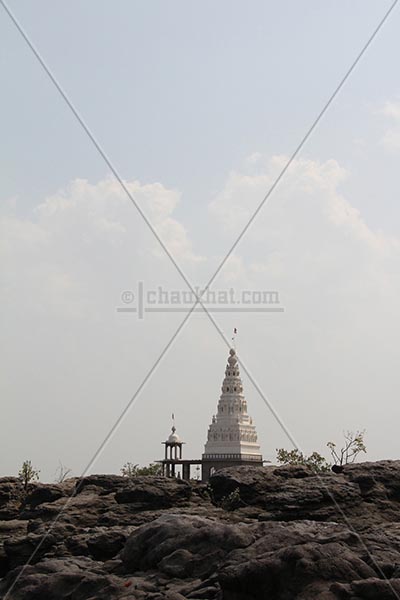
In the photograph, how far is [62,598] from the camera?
57.3 feet

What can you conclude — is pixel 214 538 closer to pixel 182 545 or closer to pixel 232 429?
pixel 182 545

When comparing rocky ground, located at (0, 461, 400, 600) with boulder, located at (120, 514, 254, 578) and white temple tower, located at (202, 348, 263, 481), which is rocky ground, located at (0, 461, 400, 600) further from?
white temple tower, located at (202, 348, 263, 481)

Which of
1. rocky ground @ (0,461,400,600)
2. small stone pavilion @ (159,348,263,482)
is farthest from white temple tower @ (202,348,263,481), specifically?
rocky ground @ (0,461,400,600)

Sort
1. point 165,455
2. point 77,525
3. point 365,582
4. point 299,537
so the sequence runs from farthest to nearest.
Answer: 1. point 165,455
2. point 77,525
3. point 299,537
4. point 365,582

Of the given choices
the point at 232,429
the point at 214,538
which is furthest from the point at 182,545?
the point at 232,429

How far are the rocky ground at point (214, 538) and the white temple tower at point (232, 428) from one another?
63.1 m

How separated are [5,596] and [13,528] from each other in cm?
740

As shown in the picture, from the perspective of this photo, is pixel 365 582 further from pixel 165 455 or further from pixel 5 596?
pixel 165 455

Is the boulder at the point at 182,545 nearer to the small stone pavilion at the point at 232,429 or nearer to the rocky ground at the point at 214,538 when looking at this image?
the rocky ground at the point at 214,538

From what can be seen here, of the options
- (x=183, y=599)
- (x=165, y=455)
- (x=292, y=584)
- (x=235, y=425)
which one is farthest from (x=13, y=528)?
(x=235, y=425)

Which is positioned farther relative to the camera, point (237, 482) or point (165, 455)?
point (165, 455)

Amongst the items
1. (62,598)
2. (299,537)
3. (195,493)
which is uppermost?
(195,493)

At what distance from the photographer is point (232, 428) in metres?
92.8

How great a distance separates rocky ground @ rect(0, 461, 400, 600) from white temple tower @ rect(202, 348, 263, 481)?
207ft
